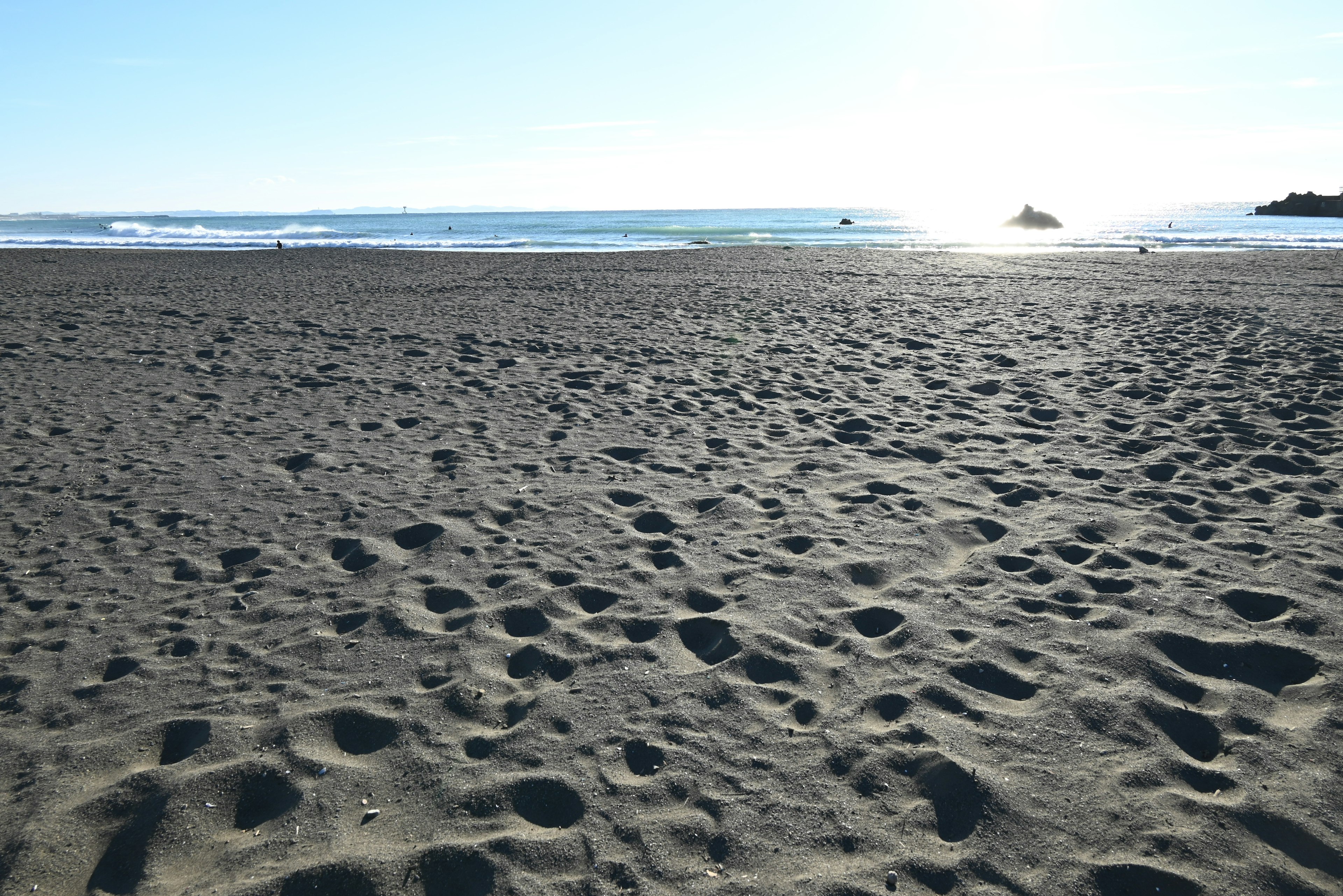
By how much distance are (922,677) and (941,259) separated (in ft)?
67.9

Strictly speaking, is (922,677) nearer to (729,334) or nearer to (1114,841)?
(1114,841)

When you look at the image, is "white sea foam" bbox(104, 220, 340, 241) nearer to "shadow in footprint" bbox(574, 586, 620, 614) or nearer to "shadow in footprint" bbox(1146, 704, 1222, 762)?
"shadow in footprint" bbox(574, 586, 620, 614)

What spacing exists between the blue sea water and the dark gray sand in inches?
883

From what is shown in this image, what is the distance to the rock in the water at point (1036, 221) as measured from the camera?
56125 millimetres

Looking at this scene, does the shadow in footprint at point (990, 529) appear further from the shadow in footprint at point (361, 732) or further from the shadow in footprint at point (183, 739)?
the shadow in footprint at point (183, 739)

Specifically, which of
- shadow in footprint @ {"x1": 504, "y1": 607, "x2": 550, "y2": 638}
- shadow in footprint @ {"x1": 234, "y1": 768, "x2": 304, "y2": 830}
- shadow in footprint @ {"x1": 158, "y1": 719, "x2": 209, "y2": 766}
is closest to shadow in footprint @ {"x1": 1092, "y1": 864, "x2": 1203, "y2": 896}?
shadow in footprint @ {"x1": 504, "y1": 607, "x2": 550, "y2": 638}

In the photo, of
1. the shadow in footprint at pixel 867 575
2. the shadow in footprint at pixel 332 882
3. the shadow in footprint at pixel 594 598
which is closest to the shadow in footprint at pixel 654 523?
the shadow in footprint at pixel 594 598

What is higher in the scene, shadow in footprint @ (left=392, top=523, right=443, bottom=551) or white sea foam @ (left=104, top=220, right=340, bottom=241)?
white sea foam @ (left=104, top=220, right=340, bottom=241)

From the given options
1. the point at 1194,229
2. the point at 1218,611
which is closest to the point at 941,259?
the point at 1218,611

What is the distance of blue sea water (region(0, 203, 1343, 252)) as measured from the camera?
3200 centimetres

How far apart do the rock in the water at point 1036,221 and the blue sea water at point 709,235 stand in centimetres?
176

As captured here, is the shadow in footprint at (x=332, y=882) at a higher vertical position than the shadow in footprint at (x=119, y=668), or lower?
lower

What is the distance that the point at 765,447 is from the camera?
5.77 m

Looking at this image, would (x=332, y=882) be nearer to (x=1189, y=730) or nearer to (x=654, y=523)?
(x=654, y=523)
